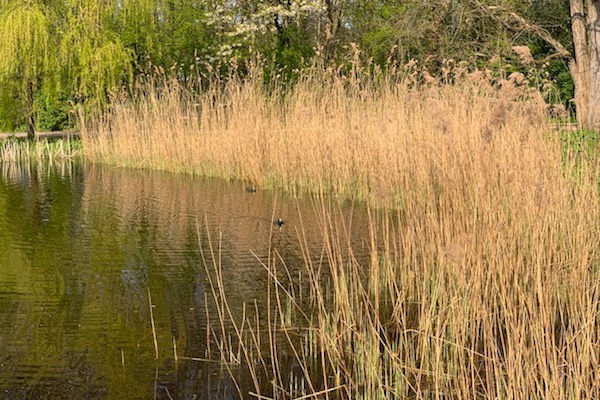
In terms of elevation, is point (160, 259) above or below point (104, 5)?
below

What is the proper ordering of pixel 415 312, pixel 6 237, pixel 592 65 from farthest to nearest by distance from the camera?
pixel 592 65, pixel 6 237, pixel 415 312

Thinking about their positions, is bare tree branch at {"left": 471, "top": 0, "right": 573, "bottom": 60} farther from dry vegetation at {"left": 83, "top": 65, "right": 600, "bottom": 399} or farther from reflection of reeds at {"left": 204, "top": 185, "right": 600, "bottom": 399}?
reflection of reeds at {"left": 204, "top": 185, "right": 600, "bottom": 399}

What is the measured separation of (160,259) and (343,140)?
302cm

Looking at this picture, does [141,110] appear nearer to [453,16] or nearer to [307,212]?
[307,212]

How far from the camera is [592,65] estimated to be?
1222 cm

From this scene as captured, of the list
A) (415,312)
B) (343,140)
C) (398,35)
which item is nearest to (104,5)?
(398,35)

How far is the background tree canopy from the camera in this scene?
1383 cm

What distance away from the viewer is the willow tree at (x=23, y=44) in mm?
13555

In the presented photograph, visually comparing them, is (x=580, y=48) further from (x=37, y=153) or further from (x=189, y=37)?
(x=189, y=37)

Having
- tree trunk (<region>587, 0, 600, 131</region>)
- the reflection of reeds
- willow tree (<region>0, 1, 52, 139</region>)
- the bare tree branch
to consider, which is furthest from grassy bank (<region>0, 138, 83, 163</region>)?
the reflection of reeds

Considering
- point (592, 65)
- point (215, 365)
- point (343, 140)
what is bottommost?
point (215, 365)

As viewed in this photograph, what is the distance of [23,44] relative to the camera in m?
13.7

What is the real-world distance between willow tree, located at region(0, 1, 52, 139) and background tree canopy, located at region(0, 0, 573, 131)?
2 cm

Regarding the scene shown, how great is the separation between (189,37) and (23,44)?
6.49 m
